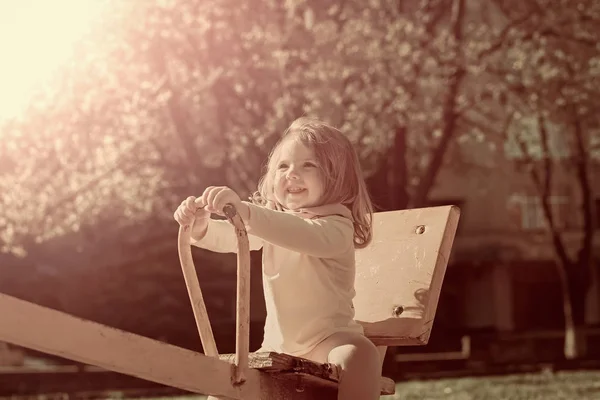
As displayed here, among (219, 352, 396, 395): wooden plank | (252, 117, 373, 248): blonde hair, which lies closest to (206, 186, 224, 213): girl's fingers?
(219, 352, 396, 395): wooden plank

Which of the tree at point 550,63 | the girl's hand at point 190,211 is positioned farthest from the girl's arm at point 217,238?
the tree at point 550,63

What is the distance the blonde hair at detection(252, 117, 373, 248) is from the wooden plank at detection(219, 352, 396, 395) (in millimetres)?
714

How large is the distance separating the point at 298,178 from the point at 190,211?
0.51 meters

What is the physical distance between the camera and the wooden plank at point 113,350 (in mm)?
2703

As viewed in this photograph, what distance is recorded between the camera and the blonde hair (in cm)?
391

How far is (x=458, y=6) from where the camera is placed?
19.2m

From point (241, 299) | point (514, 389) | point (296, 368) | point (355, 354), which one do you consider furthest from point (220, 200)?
point (514, 389)

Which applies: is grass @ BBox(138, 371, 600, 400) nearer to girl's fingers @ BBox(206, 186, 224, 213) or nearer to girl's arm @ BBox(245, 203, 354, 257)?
girl's arm @ BBox(245, 203, 354, 257)

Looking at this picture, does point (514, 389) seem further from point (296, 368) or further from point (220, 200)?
point (220, 200)

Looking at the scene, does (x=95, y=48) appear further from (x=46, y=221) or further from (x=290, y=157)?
(x=290, y=157)

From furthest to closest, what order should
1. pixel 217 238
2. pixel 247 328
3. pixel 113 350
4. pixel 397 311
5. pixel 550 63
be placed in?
pixel 550 63
pixel 397 311
pixel 217 238
pixel 247 328
pixel 113 350

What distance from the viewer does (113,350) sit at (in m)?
2.93

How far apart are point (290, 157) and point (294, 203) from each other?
6.9 inches

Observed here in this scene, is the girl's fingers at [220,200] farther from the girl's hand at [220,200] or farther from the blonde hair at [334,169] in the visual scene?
the blonde hair at [334,169]
